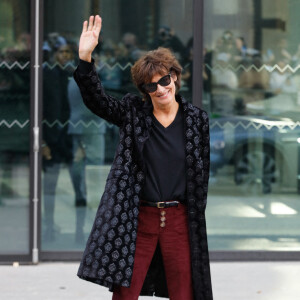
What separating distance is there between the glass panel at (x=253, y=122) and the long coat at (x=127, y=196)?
3.23 meters

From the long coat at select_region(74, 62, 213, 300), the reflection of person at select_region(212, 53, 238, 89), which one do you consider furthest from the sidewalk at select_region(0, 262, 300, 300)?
the long coat at select_region(74, 62, 213, 300)

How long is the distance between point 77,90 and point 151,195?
339 cm

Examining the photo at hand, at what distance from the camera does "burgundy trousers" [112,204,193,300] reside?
4.37 metres

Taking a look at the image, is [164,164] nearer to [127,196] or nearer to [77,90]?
[127,196]

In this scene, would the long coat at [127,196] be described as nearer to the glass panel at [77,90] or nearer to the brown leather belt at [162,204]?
the brown leather belt at [162,204]

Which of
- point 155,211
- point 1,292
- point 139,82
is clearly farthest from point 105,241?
point 1,292

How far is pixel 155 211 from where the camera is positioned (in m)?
4.36

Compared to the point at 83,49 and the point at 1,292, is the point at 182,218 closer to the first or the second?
the point at 83,49

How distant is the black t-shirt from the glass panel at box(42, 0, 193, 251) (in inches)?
126

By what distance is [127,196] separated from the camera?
4332 mm

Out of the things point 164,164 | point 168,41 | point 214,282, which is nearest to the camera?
point 164,164

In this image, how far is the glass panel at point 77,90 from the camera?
7.52 meters

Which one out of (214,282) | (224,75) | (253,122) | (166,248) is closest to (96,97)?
(166,248)

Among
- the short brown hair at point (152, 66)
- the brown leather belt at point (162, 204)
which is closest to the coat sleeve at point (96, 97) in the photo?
the short brown hair at point (152, 66)
